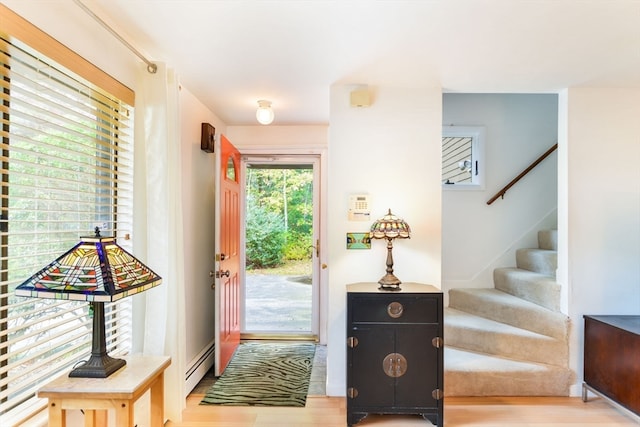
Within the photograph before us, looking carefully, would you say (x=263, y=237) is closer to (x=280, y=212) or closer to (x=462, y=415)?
(x=280, y=212)

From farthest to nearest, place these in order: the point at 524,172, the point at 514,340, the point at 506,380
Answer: the point at 524,172, the point at 514,340, the point at 506,380

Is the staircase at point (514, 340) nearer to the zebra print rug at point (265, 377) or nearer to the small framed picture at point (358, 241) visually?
the small framed picture at point (358, 241)

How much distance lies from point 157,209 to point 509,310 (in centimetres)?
283

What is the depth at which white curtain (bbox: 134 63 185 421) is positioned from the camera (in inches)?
79.7

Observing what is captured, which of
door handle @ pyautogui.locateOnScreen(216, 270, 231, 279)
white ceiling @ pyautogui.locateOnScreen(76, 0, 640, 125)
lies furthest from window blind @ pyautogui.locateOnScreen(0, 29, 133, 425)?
door handle @ pyautogui.locateOnScreen(216, 270, 231, 279)

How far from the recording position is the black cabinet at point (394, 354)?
88.6 inches

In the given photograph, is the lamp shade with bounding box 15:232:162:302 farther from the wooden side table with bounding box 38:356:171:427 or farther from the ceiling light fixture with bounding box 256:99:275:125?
the ceiling light fixture with bounding box 256:99:275:125

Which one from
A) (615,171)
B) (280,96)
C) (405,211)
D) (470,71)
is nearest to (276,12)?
(280,96)

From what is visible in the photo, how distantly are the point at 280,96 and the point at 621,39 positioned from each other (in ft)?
7.28

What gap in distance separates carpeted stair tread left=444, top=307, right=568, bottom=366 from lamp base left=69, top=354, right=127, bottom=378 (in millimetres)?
2477

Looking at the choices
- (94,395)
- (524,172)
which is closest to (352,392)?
(94,395)

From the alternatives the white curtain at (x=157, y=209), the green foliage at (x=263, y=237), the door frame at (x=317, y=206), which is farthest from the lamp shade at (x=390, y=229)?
the green foliage at (x=263, y=237)

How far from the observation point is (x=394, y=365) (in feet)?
7.39

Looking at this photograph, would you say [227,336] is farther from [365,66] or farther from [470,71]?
[470,71]
